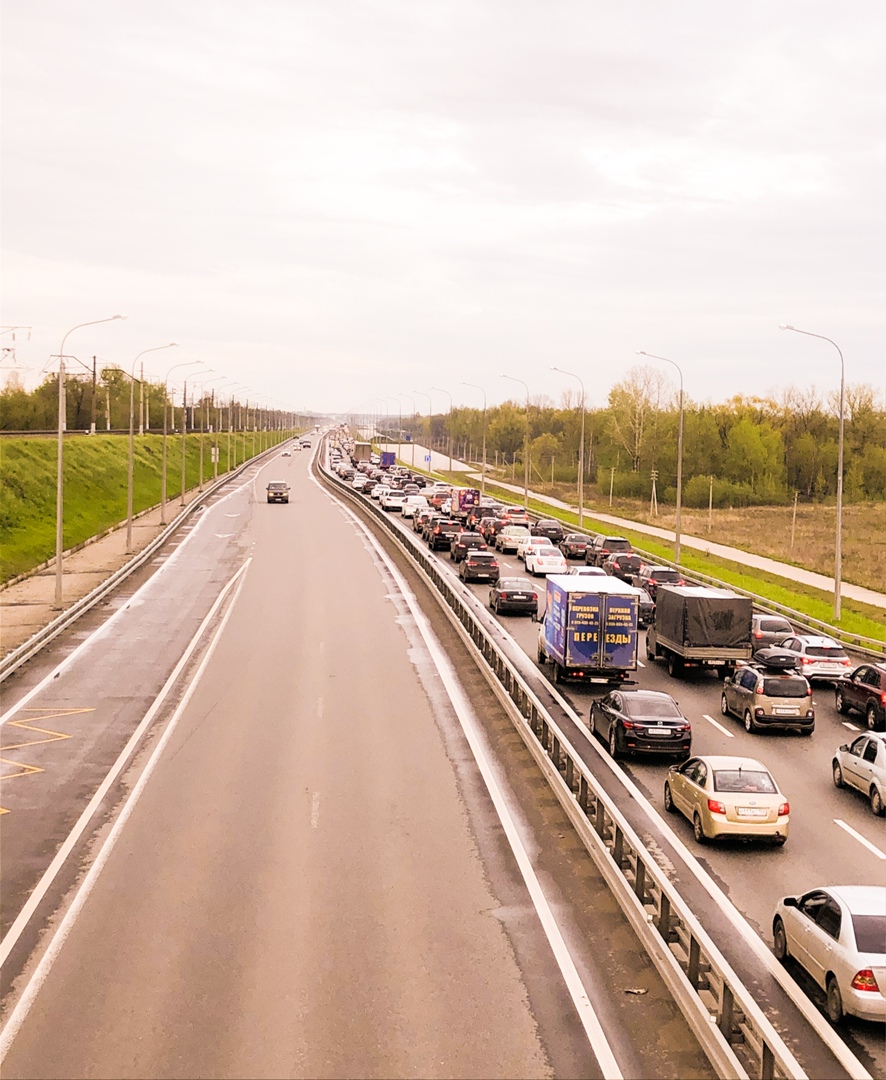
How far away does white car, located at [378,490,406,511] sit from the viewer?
84562 mm

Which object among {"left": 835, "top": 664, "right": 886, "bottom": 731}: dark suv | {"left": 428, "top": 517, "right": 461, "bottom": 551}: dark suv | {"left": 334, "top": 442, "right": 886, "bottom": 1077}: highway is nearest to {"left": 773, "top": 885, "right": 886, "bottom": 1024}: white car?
{"left": 334, "top": 442, "right": 886, "bottom": 1077}: highway

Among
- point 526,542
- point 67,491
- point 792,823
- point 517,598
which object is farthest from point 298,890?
point 67,491

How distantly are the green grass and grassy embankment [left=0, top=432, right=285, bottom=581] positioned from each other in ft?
104

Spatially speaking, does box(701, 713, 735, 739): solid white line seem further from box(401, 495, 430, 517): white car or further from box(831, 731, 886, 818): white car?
box(401, 495, 430, 517): white car

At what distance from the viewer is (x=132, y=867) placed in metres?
15.8

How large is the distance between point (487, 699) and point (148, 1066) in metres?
17.3

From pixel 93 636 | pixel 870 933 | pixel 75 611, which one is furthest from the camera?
pixel 75 611

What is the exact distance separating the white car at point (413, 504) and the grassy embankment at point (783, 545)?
8.72 metres

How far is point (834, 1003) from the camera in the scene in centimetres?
1159

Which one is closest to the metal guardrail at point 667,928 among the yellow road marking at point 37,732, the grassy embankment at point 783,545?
the yellow road marking at point 37,732

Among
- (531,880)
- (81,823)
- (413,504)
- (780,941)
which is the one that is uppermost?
(413,504)

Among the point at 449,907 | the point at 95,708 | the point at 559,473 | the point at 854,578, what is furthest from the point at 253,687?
the point at 559,473

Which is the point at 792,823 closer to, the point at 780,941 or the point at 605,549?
the point at 780,941

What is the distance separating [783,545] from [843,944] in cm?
6975
